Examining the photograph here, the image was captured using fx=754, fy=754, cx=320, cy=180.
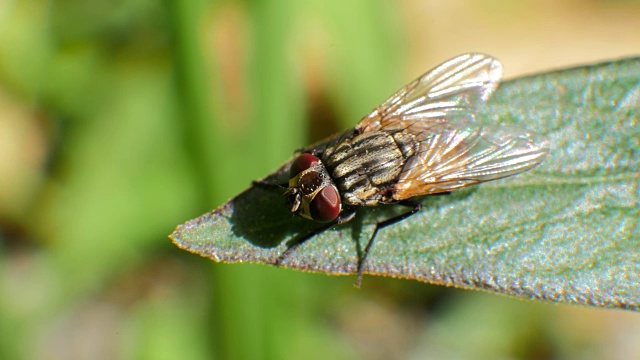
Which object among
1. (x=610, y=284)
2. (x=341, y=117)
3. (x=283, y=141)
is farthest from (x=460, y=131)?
(x=341, y=117)

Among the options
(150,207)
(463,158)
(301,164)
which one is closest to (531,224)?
(463,158)

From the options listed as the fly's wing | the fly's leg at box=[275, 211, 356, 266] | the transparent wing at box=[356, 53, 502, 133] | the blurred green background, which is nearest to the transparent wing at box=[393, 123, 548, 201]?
the fly's wing

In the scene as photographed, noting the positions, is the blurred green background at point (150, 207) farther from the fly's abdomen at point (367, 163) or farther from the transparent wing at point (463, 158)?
the transparent wing at point (463, 158)

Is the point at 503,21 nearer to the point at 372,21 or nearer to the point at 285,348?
the point at 372,21

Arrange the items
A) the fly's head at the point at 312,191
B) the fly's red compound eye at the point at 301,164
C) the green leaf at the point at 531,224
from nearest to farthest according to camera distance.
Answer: the green leaf at the point at 531,224 → the fly's head at the point at 312,191 → the fly's red compound eye at the point at 301,164

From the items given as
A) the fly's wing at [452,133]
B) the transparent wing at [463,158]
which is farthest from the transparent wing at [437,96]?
the transparent wing at [463,158]

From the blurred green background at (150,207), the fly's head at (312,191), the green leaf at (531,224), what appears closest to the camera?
the green leaf at (531,224)

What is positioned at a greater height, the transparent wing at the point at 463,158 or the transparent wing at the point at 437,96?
the transparent wing at the point at 437,96
